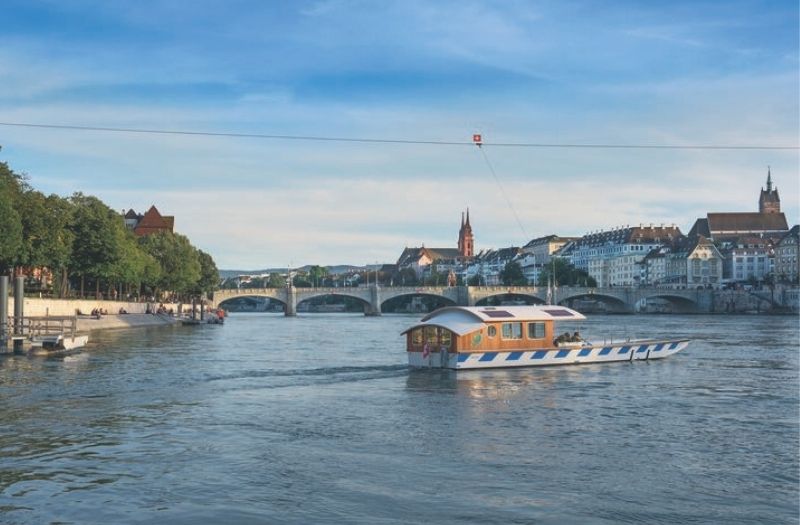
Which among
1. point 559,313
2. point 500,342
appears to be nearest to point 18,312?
point 500,342

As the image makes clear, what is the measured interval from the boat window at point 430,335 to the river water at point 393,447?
2.27m

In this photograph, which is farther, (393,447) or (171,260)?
(171,260)

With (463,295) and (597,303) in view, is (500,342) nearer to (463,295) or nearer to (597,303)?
(463,295)

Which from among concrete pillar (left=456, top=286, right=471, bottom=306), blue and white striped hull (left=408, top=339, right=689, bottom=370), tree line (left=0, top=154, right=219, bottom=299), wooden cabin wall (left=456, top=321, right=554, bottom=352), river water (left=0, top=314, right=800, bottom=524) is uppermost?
tree line (left=0, top=154, right=219, bottom=299)

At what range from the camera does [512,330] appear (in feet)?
135

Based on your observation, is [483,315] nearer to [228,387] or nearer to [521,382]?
[521,382]

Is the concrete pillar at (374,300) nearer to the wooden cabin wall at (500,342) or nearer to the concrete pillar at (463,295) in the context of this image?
the concrete pillar at (463,295)

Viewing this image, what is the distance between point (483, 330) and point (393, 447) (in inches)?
Answer: 777

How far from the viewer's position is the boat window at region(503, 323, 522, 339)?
40.9 metres

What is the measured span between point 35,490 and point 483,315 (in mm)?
26045

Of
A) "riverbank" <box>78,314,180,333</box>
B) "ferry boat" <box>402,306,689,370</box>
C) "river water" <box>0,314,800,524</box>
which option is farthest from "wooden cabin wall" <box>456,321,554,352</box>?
"riverbank" <box>78,314,180,333</box>

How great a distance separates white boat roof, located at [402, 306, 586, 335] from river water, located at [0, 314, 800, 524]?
7.45ft

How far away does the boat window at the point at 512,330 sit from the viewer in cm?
4094

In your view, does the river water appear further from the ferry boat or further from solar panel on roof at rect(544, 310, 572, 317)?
solar panel on roof at rect(544, 310, 572, 317)
